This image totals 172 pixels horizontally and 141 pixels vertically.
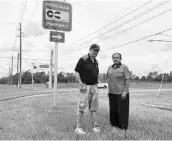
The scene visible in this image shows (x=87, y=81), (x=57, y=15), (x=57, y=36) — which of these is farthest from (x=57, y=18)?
(x=87, y=81)

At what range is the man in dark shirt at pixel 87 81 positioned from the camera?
4.76 metres

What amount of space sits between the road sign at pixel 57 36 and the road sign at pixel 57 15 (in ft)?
0.58

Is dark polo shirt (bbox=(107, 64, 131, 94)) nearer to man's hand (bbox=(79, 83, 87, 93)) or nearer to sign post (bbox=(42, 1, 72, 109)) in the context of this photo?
man's hand (bbox=(79, 83, 87, 93))

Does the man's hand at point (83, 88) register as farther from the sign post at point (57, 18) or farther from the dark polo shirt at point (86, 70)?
the sign post at point (57, 18)

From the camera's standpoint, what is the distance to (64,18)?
25.9ft

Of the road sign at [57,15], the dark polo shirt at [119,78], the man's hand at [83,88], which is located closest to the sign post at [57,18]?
the road sign at [57,15]

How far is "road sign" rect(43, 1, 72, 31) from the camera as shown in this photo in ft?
25.0

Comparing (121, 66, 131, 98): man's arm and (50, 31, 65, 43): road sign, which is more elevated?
(50, 31, 65, 43): road sign

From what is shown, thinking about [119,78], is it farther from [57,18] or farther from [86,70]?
[57,18]

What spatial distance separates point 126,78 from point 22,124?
8.10ft

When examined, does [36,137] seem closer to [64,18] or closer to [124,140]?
[124,140]

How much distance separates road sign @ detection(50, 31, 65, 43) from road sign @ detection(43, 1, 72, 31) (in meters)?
0.18

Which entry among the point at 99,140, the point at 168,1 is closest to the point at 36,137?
the point at 99,140

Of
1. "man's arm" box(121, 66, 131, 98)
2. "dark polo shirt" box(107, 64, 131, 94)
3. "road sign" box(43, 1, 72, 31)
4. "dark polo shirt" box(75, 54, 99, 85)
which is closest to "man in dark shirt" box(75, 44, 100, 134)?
"dark polo shirt" box(75, 54, 99, 85)
